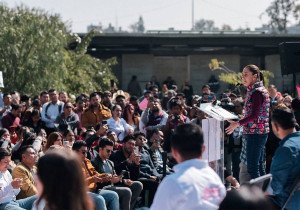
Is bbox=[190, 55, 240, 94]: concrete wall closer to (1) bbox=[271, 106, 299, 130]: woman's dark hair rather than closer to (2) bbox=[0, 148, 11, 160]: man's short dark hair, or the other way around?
(2) bbox=[0, 148, 11, 160]: man's short dark hair

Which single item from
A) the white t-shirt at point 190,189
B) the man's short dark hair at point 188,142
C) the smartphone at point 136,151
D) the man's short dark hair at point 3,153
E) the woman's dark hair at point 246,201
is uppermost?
the man's short dark hair at point 188,142

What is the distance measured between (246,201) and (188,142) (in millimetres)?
1578

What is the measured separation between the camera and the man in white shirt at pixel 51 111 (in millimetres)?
15844

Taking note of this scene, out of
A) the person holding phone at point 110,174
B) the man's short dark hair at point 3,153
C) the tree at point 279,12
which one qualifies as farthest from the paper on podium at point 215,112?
the tree at point 279,12

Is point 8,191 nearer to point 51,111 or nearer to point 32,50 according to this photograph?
point 51,111

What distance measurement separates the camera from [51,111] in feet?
53.0

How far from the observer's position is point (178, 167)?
16.4ft

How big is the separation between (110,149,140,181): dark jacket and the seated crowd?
2 centimetres

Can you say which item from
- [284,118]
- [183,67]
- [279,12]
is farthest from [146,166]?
[279,12]

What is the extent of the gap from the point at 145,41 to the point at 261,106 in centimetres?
2394

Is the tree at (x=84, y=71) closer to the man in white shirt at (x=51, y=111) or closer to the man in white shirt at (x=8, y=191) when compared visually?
the man in white shirt at (x=51, y=111)

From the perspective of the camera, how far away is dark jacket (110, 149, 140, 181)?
1259 centimetres

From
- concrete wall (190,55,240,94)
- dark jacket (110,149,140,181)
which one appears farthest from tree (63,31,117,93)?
dark jacket (110,149,140,181)

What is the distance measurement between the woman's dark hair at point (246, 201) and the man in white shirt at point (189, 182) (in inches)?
44.5
